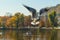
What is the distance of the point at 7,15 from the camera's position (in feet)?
201

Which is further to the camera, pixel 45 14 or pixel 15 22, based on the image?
pixel 45 14

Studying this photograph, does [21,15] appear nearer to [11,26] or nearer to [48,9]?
[11,26]

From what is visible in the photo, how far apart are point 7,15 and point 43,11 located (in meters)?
10.0

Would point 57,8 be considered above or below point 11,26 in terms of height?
above

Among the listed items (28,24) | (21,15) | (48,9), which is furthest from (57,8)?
(21,15)

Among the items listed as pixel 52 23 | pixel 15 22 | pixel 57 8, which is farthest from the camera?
pixel 57 8

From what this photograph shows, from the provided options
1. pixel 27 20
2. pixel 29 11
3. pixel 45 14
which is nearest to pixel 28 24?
pixel 27 20

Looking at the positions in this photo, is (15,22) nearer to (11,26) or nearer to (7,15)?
(11,26)

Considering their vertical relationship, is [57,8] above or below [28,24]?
above

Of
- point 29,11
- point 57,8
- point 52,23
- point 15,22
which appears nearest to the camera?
point 52,23

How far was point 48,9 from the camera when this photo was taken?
61781 millimetres

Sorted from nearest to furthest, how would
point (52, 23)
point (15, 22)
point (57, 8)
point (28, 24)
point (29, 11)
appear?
1. point (52, 23)
2. point (15, 22)
3. point (28, 24)
4. point (29, 11)
5. point (57, 8)

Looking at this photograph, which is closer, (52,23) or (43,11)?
(52,23)

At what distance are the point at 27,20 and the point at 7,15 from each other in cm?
1059
